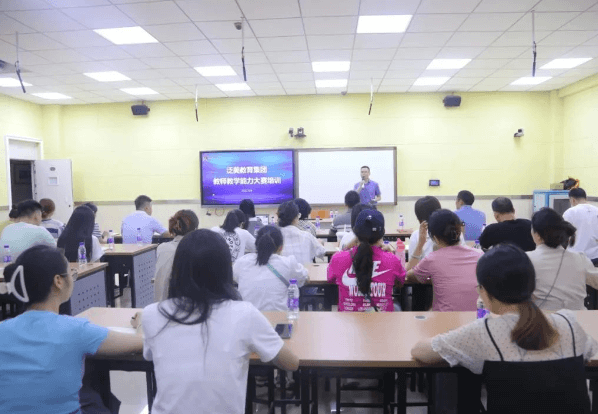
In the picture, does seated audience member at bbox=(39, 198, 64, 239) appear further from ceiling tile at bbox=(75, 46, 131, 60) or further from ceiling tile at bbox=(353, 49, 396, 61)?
ceiling tile at bbox=(353, 49, 396, 61)

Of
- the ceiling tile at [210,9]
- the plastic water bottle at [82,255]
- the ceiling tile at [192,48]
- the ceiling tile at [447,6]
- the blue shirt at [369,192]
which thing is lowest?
the plastic water bottle at [82,255]

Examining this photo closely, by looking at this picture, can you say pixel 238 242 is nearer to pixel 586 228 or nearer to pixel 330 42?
pixel 330 42

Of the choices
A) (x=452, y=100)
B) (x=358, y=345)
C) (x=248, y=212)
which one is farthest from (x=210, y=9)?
Result: (x=452, y=100)

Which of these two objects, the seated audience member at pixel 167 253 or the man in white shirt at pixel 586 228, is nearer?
the seated audience member at pixel 167 253

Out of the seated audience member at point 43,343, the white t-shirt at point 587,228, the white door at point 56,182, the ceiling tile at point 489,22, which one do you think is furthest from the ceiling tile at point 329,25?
the white door at point 56,182

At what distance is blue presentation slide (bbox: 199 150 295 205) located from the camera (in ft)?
27.3

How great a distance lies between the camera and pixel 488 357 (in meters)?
1.26

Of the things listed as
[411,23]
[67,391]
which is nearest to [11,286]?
[67,391]

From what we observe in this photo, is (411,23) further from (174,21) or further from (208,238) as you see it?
(208,238)

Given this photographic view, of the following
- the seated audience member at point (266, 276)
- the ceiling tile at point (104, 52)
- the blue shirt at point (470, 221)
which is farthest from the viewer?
the ceiling tile at point (104, 52)

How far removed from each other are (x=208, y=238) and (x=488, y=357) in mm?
974

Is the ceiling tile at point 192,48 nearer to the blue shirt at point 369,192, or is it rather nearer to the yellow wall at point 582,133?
the blue shirt at point 369,192

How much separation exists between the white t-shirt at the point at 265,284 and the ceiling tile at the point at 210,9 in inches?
113

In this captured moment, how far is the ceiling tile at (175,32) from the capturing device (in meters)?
4.66
